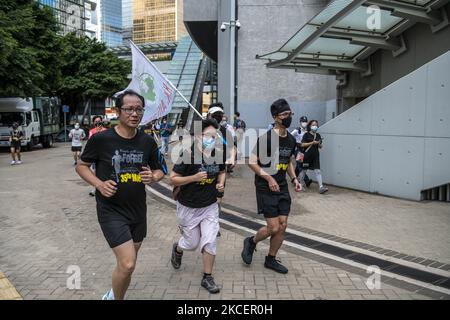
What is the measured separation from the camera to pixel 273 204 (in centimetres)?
485

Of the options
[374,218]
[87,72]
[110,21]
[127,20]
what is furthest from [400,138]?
[127,20]

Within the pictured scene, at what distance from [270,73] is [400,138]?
930cm

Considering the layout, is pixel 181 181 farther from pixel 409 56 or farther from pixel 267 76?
pixel 267 76

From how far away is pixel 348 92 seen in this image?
14.3 m

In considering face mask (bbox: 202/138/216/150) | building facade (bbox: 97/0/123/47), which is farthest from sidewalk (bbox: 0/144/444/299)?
building facade (bbox: 97/0/123/47)

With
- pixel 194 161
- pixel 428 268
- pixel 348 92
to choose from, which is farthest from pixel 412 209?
pixel 348 92

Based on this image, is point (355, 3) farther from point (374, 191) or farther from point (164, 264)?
point (164, 264)

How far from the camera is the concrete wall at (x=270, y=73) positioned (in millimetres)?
17312

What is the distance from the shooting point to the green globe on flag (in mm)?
8414

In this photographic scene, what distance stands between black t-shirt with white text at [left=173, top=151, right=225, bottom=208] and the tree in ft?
51.9

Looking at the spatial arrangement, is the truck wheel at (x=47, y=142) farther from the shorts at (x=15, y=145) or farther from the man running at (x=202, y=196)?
the man running at (x=202, y=196)

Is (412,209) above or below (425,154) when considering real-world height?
below
